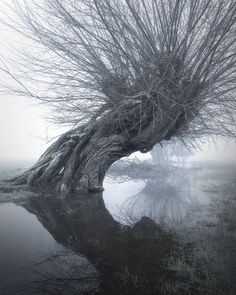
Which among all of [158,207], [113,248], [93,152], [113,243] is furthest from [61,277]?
[93,152]

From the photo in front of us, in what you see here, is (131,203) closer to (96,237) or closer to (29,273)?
(96,237)

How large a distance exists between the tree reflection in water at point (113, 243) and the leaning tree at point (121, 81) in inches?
80.4

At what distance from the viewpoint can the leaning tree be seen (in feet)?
18.7

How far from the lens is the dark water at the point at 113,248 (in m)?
2.38

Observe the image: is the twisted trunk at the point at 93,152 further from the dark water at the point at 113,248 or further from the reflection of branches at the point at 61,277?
the reflection of branches at the point at 61,277

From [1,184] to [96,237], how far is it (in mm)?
5008

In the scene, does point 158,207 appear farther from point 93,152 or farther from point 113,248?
point 113,248

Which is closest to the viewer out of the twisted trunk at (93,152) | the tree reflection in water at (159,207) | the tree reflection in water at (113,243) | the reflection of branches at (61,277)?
the reflection of branches at (61,277)

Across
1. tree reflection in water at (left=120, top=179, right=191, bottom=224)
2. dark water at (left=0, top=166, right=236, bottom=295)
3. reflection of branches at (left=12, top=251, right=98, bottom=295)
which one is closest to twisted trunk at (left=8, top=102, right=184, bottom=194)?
tree reflection in water at (left=120, top=179, right=191, bottom=224)

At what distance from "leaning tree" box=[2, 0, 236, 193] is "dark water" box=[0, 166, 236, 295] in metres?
1.90

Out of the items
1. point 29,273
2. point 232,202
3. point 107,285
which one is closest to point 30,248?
point 29,273

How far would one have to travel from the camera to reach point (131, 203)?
6.28m

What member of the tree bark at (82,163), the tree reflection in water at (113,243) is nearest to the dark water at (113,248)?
the tree reflection in water at (113,243)

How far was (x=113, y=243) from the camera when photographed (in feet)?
11.1
